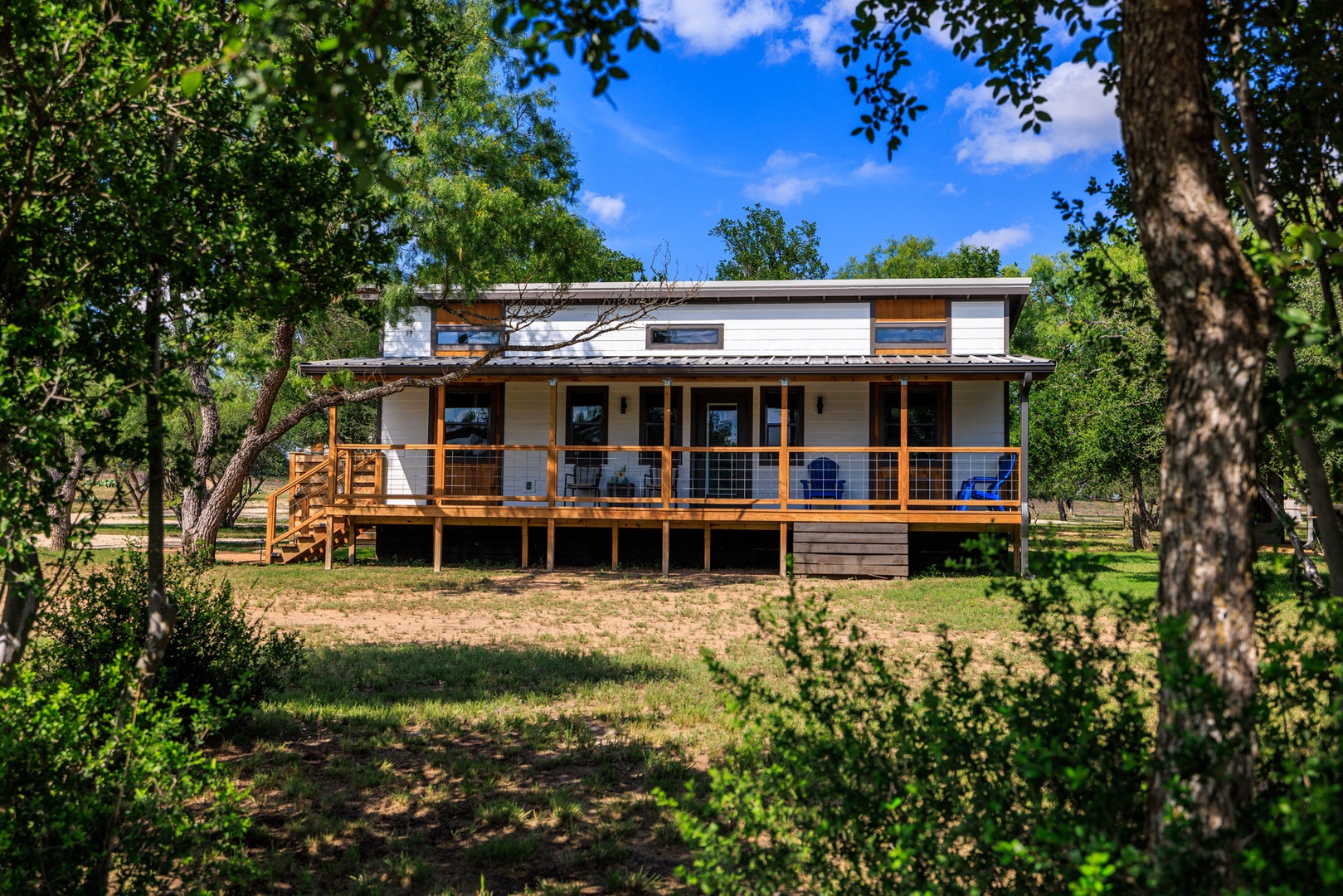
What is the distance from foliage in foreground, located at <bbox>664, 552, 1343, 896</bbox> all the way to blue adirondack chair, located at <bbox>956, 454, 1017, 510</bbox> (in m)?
12.7

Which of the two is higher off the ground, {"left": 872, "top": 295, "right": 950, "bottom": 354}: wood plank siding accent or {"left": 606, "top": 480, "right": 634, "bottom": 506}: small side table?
{"left": 872, "top": 295, "right": 950, "bottom": 354}: wood plank siding accent

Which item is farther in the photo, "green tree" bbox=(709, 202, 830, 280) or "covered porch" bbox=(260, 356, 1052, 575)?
"green tree" bbox=(709, 202, 830, 280)

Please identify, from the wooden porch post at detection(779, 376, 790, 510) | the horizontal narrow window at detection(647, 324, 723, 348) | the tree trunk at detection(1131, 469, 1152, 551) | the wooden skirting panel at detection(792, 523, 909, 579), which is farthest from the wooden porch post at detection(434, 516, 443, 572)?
the tree trunk at detection(1131, 469, 1152, 551)

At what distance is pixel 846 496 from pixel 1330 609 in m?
14.1

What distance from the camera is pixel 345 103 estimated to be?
2088mm

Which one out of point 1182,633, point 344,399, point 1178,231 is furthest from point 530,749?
point 344,399

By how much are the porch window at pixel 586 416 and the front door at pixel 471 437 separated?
1493 mm

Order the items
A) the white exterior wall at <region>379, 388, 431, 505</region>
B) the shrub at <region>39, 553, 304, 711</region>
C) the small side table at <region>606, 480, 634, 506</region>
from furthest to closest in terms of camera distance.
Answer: the white exterior wall at <region>379, 388, 431, 505</region>
the small side table at <region>606, 480, 634, 506</region>
the shrub at <region>39, 553, 304, 711</region>

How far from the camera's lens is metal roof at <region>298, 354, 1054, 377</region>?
14.8 meters

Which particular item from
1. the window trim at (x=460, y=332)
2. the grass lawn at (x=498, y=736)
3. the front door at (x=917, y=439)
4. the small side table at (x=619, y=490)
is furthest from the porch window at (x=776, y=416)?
the window trim at (x=460, y=332)

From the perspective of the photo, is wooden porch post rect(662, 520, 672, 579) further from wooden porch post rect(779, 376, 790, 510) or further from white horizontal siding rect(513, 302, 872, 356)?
white horizontal siding rect(513, 302, 872, 356)

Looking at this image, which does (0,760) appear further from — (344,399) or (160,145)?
(344,399)

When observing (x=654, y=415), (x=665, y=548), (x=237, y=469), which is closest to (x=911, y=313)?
(x=654, y=415)

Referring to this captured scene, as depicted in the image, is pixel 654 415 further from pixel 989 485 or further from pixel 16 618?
pixel 16 618
